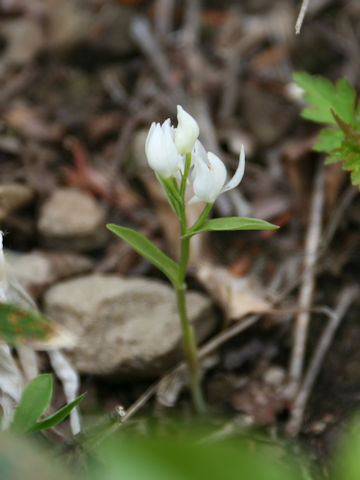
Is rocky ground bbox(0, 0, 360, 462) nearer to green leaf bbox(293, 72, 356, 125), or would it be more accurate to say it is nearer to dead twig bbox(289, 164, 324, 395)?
dead twig bbox(289, 164, 324, 395)

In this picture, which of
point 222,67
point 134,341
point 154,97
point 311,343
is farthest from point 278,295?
point 222,67

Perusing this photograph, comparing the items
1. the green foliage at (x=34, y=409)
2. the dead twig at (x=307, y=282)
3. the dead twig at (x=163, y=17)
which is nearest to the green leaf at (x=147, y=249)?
the green foliage at (x=34, y=409)

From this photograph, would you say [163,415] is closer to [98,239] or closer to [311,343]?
[311,343]

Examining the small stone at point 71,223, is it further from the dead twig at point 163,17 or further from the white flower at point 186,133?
the dead twig at point 163,17

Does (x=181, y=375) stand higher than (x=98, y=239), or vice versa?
(x=98, y=239)

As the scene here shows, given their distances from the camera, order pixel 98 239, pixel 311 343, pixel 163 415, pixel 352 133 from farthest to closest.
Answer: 1. pixel 98 239
2. pixel 311 343
3. pixel 163 415
4. pixel 352 133

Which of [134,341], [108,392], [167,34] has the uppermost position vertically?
[167,34]
